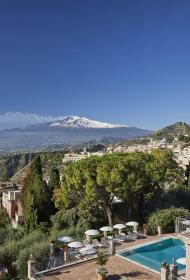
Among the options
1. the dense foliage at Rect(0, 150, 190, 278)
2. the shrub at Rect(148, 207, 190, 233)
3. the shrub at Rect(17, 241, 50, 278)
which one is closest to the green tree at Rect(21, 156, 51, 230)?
the dense foliage at Rect(0, 150, 190, 278)

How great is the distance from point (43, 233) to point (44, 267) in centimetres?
553

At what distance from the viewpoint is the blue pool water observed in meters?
18.6

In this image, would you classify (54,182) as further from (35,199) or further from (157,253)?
(157,253)

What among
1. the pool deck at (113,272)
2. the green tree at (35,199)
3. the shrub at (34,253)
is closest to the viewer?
the pool deck at (113,272)

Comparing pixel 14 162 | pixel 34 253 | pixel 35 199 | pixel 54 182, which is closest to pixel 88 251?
pixel 34 253

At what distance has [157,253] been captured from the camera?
837 inches

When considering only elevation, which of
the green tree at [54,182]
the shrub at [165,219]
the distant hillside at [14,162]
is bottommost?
the distant hillside at [14,162]

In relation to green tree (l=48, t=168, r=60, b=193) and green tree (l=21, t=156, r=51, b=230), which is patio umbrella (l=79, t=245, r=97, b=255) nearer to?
green tree (l=21, t=156, r=51, b=230)

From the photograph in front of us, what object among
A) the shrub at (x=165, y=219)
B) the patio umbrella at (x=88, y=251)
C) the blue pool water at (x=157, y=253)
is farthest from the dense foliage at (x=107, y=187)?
the patio umbrella at (x=88, y=251)

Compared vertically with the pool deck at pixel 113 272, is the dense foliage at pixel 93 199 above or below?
above

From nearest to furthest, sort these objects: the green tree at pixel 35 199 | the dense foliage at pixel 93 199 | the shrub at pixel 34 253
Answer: the shrub at pixel 34 253 → the dense foliage at pixel 93 199 → the green tree at pixel 35 199

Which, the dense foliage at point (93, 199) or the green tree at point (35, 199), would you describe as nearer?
the dense foliage at point (93, 199)

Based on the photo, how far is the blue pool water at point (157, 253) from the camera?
18.6m

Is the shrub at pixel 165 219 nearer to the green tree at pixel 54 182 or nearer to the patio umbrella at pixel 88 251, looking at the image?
the patio umbrella at pixel 88 251
